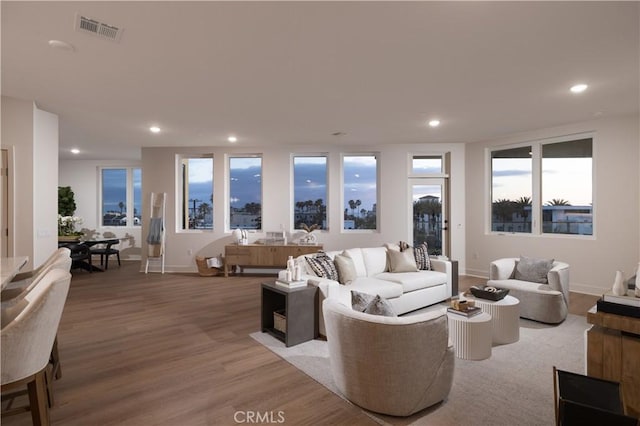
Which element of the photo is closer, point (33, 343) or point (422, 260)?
point (33, 343)

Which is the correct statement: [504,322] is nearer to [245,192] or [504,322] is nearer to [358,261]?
[358,261]

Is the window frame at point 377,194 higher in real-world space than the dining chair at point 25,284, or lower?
higher

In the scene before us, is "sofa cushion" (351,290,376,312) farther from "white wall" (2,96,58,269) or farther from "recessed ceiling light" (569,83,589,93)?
"white wall" (2,96,58,269)

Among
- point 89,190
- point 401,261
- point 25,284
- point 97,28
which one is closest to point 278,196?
point 401,261

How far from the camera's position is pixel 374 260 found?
4.67 metres

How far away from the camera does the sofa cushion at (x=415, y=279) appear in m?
4.21

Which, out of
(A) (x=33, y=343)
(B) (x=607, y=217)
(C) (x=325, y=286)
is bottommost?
(C) (x=325, y=286)

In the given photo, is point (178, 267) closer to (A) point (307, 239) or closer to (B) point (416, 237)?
(A) point (307, 239)

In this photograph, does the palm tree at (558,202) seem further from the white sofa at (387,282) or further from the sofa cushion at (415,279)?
the sofa cushion at (415,279)

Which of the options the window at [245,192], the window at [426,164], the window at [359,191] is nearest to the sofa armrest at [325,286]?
the window at [359,191]

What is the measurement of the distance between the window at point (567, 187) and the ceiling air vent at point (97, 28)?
650 cm

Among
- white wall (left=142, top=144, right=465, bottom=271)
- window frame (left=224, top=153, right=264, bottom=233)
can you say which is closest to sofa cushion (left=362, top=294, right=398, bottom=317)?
white wall (left=142, top=144, right=465, bottom=271)

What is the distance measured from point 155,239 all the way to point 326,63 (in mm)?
5636

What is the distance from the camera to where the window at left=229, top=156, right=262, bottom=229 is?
7.54 m
